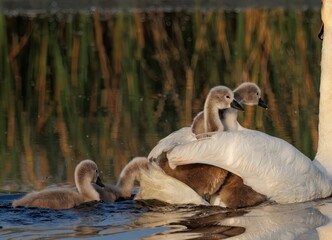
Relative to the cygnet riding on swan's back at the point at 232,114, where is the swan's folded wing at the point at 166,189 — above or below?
below

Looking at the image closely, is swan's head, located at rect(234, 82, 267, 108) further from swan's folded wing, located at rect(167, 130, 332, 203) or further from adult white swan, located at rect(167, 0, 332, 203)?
swan's folded wing, located at rect(167, 130, 332, 203)

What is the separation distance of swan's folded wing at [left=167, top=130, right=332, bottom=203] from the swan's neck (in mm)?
362

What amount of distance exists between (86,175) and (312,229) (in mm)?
1617

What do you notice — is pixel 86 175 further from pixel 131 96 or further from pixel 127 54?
pixel 127 54

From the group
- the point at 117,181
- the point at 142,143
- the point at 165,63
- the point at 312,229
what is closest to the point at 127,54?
the point at 165,63

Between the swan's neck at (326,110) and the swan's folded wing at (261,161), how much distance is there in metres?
0.36

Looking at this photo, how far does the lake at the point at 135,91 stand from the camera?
646 cm

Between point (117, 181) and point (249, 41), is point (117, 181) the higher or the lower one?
the lower one

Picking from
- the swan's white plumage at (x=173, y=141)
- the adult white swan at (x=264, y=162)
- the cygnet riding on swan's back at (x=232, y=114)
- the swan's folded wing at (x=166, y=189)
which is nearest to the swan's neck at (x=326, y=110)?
the adult white swan at (x=264, y=162)

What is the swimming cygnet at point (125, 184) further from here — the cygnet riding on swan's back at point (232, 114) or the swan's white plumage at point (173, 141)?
the cygnet riding on swan's back at point (232, 114)

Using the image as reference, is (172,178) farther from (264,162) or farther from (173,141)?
(264,162)

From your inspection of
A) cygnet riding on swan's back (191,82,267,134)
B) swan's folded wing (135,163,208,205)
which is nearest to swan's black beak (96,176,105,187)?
swan's folded wing (135,163,208,205)

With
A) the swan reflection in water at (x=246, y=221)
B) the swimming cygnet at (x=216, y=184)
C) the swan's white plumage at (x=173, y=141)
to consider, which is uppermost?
the swan's white plumage at (x=173, y=141)

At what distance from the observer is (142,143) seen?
28.4 feet
